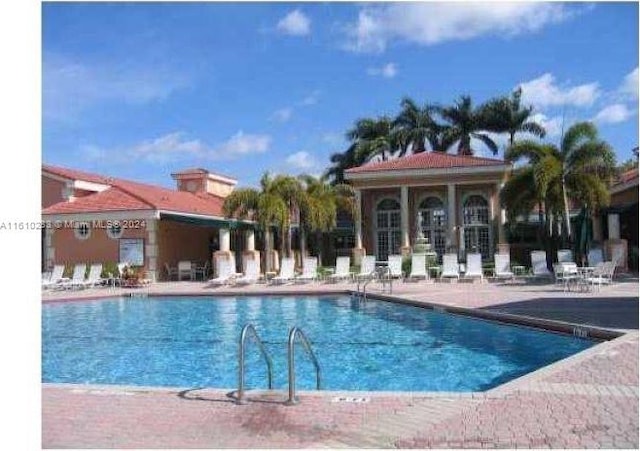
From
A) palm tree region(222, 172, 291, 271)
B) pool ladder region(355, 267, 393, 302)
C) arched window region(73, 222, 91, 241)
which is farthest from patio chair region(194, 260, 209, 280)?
pool ladder region(355, 267, 393, 302)

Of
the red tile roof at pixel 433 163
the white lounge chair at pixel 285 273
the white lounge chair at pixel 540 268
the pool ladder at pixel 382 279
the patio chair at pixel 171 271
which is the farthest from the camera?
the red tile roof at pixel 433 163

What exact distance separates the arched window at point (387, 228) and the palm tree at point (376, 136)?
1045 cm

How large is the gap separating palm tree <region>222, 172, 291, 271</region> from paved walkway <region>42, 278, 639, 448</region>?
20.6m

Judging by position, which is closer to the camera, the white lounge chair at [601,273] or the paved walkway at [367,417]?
the paved walkway at [367,417]

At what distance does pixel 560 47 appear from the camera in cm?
1034

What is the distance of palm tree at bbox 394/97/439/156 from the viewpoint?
4509cm

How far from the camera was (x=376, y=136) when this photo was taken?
45812 millimetres

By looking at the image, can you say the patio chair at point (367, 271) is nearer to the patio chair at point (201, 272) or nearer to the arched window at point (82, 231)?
the patio chair at point (201, 272)

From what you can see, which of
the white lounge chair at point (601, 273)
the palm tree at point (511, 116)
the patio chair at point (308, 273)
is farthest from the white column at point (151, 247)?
the palm tree at point (511, 116)

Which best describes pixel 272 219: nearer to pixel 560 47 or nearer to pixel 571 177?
pixel 571 177

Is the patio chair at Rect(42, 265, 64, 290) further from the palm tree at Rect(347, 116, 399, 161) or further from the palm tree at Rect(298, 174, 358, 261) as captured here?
the palm tree at Rect(347, 116, 399, 161)

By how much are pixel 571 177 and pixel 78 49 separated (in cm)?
2096

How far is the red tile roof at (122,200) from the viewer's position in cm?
2848
